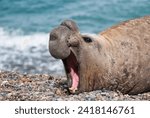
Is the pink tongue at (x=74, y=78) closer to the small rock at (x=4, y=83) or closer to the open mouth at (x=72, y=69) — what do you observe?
the open mouth at (x=72, y=69)

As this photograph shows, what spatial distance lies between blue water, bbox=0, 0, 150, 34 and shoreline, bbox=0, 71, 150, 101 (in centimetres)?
946

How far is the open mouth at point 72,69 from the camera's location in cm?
820

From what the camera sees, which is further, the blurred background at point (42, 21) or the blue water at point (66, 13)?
the blue water at point (66, 13)

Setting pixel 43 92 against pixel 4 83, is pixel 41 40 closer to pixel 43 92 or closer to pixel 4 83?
pixel 4 83

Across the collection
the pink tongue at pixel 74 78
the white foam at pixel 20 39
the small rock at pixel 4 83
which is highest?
the pink tongue at pixel 74 78

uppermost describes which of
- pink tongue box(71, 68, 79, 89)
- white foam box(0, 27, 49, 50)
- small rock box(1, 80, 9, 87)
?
pink tongue box(71, 68, 79, 89)

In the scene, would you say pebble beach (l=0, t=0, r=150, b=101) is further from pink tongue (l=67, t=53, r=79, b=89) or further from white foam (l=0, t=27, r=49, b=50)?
pink tongue (l=67, t=53, r=79, b=89)

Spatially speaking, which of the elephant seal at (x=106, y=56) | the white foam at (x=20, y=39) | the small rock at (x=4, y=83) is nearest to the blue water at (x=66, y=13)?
the white foam at (x=20, y=39)

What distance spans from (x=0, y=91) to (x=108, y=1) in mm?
15057

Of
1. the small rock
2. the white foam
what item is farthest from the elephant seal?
the white foam

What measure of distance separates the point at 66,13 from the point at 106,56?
13.3 meters

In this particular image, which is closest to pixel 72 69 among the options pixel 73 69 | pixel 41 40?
pixel 73 69

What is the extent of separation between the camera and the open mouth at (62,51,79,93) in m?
8.20

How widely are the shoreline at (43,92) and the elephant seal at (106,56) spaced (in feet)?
0.53
